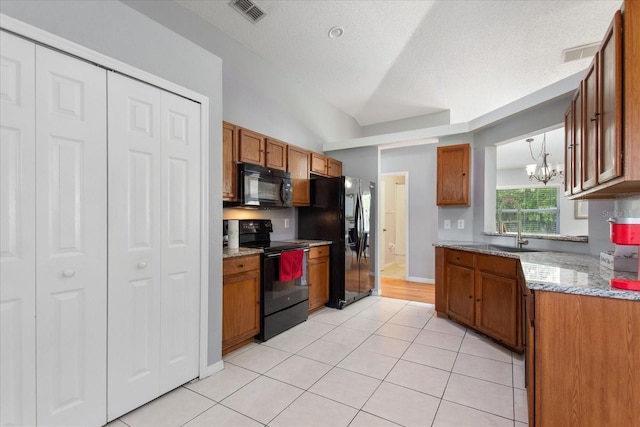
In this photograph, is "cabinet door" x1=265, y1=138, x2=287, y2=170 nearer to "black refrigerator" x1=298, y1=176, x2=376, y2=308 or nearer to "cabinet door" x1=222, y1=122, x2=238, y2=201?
"cabinet door" x1=222, y1=122, x2=238, y2=201

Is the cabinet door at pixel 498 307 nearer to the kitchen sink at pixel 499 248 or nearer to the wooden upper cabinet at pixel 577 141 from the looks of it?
the kitchen sink at pixel 499 248

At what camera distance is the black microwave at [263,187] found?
303 cm

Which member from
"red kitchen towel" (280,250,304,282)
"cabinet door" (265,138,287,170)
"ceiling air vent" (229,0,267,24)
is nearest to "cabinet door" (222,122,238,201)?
"cabinet door" (265,138,287,170)

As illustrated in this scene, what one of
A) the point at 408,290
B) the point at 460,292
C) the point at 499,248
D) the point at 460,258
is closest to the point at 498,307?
the point at 460,292

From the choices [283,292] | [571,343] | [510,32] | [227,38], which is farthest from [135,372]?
[510,32]

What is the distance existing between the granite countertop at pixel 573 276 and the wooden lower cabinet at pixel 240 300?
2140 millimetres

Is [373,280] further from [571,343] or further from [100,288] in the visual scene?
[100,288]

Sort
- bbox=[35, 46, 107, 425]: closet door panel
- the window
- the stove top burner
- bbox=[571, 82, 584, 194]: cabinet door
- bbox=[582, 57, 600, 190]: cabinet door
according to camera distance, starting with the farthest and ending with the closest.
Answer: the window, the stove top burner, bbox=[571, 82, 584, 194]: cabinet door, bbox=[582, 57, 600, 190]: cabinet door, bbox=[35, 46, 107, 425]: closet door panel

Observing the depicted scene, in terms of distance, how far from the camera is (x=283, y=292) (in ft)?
10.2

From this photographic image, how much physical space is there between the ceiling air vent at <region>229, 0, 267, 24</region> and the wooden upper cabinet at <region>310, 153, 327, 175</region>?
1.76 m

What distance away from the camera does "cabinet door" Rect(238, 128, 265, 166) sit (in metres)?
3.07

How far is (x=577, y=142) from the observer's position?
82.9 inches

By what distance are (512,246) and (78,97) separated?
3.95 metres

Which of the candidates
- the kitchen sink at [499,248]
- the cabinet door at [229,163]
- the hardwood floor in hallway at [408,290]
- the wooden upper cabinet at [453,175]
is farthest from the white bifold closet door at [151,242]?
the hardwood floor in hallway at [408,290]
